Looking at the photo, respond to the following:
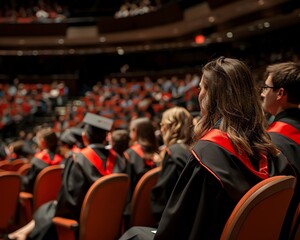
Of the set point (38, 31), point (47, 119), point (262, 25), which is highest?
point (38, 31)

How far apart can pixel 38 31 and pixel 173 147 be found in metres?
17.8

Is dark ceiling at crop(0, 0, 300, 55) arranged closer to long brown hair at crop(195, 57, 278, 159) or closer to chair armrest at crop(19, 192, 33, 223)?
chair armrest at crop(19, 192, 33, 223)

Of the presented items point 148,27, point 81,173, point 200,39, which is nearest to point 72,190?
point 81,173

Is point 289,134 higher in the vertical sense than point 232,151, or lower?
lower

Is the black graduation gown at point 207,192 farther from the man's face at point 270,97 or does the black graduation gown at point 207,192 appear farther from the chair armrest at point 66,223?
the chair armrest at point 66,223

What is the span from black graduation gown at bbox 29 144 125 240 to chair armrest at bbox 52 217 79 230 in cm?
6

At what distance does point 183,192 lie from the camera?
1485mm

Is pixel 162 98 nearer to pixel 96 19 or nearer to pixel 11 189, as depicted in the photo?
pixel 96 19

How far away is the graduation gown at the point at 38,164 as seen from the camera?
161 inches

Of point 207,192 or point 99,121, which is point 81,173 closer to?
point 99,121

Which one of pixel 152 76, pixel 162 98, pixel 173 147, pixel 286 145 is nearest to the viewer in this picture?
pixel 286 145

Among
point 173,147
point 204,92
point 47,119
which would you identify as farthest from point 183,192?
point 47,119

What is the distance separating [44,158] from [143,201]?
6.19ft

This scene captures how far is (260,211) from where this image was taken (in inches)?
54.3
